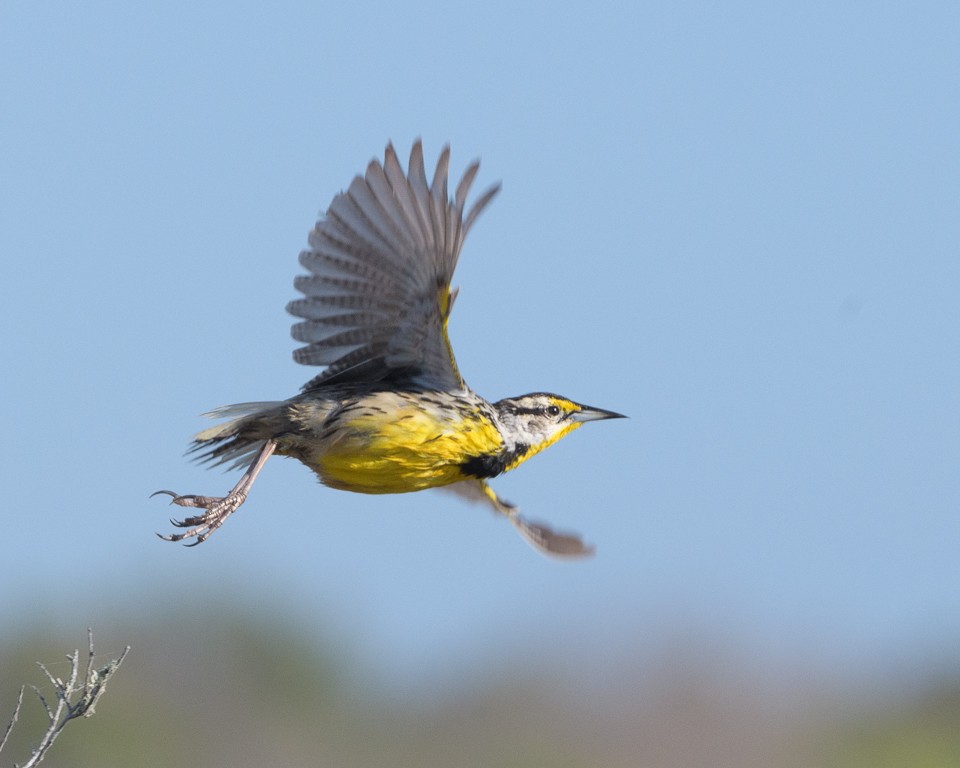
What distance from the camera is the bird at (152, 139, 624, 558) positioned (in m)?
6.07

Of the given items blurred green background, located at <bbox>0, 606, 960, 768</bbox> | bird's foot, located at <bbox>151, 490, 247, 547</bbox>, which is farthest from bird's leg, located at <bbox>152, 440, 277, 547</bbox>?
blurred green background, located at <bbox>0, 606, 960, 768</bbox>

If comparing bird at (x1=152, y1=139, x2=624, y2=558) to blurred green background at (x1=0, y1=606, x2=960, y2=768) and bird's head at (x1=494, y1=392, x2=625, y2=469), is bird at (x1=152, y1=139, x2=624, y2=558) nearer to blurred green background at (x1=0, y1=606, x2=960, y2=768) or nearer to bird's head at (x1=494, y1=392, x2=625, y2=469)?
bird's head at (x1=494, y1=392, x2=625, y2=469)

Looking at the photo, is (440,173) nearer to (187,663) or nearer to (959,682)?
(187,663)

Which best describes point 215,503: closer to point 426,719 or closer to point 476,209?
point 476,209

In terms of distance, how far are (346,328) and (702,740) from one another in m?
19.5

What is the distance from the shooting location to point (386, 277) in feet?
20.4

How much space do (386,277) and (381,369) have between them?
385 millimetres

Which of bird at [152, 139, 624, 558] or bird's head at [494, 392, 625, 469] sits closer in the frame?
bird at [152, 139, 624, 558]

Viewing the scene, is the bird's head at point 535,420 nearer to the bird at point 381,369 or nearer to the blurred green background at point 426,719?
the bird at point 381,369

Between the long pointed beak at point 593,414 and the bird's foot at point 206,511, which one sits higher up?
the long pointed beak at point 593,414

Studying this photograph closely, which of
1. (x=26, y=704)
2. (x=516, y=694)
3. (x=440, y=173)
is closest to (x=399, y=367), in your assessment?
(x=440, y=173)

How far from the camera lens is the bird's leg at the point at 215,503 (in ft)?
19.7

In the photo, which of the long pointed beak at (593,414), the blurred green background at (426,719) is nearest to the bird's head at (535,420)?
the long pointed beak at (593,414)

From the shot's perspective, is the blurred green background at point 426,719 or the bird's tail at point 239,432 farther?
the blurred green background at point 426,719
